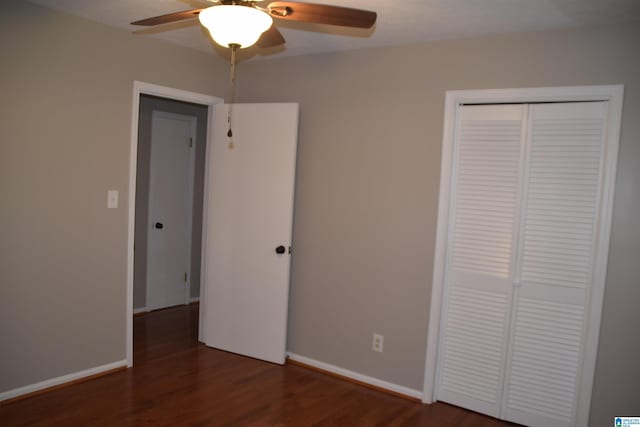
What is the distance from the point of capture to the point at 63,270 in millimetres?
2961

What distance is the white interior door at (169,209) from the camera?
15.3 ft

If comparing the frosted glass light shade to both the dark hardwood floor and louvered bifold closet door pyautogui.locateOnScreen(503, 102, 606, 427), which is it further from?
the dark hardwood floor

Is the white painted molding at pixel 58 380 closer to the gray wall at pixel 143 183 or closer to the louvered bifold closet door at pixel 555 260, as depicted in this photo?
A: the gray wall at pixel 143 183

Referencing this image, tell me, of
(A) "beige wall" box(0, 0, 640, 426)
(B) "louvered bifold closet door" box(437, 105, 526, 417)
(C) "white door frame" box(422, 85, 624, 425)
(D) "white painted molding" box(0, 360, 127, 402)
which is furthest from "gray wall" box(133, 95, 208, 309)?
(B) "louvered bifold closet door" box(437, 105, 526, 417)

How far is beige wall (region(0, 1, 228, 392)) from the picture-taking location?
2.70 m

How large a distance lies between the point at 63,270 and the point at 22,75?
122cm

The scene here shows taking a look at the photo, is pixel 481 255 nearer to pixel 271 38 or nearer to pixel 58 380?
pixel 271 38

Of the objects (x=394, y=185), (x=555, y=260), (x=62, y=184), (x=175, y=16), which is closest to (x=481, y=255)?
(x=555, y=260)

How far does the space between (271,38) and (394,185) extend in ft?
4.68

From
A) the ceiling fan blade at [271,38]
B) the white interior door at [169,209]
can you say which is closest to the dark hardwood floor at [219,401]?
the white interior door at [169,209]

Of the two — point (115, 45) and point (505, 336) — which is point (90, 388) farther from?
point (505, 336)

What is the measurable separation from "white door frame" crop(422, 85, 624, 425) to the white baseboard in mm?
107

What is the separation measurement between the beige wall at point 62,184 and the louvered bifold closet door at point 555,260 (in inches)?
106

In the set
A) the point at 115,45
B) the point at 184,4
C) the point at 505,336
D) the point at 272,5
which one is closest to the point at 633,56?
the point at 505,336
